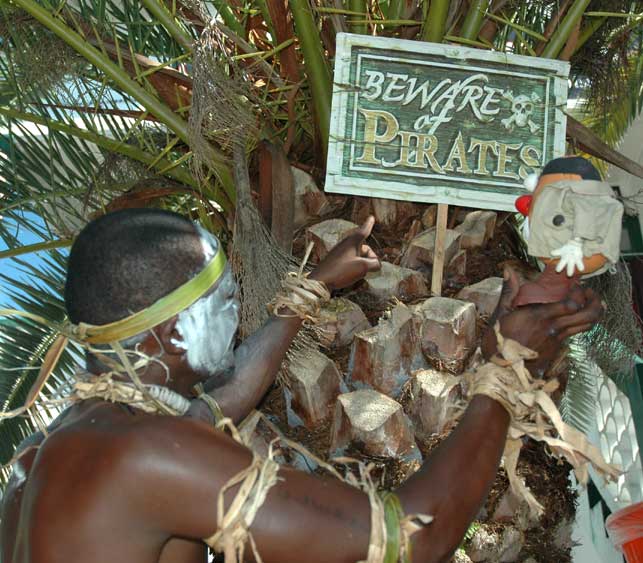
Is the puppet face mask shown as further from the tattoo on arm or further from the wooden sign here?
the wooden sign

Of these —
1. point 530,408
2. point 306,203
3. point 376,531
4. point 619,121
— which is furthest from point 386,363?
point 619,121

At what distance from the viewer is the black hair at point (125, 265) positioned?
1.85 m

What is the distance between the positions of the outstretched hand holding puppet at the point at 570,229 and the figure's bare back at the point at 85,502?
826 mm

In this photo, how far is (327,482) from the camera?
171 cm

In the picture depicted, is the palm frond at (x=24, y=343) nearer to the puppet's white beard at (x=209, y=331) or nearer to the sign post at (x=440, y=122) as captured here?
the sign post at (x=440, y=122)

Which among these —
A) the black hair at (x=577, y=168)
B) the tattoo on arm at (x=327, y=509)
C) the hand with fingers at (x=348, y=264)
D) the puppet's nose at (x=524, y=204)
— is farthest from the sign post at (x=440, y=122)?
the tattoo on arm at (x=327, y=509)

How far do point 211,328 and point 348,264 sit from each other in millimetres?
578

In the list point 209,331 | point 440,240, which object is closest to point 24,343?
point 440,240

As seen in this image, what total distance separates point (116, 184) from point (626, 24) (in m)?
2.01

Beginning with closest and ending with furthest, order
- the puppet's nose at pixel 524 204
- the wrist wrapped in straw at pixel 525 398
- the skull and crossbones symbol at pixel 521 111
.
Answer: the wrist wrapped in straw at pixel 525 398 → the puppet's nose at pixel 524 204 → the skull and crossbones symbol at pixel 521 111

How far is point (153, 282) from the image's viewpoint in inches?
73.3

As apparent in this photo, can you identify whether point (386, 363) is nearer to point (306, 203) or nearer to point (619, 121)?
point (306, 203)

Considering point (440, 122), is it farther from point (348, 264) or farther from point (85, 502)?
point (85, 502)

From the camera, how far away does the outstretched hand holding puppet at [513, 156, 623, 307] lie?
194 cm
